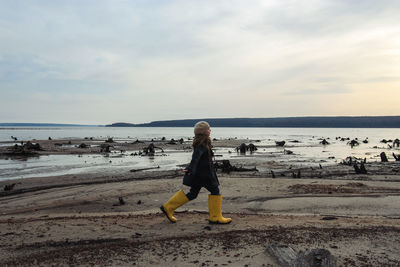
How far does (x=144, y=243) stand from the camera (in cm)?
476

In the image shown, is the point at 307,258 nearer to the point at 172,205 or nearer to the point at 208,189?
the point at 208,189

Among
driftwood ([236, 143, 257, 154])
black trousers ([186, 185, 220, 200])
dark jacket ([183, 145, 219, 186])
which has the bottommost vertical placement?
driftwood ([236, 143, 257, 154])

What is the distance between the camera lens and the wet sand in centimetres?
425

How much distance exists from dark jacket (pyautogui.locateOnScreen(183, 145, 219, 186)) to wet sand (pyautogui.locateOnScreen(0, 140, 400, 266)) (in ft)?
2.60

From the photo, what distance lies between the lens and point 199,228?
5.64 metres

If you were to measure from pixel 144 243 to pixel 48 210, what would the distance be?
4211 mm

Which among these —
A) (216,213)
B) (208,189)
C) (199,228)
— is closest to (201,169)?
(208,189)

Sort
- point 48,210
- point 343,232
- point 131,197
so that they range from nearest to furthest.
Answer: point 343,232, point 48,210, point 131,197

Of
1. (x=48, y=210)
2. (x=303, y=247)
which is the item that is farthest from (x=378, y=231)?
(x=48, y=210)

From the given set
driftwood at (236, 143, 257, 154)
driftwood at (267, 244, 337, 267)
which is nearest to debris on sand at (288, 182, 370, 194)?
driftwood at (267, 244, 337, 267)

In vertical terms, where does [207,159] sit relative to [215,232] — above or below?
above

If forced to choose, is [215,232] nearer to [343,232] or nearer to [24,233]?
[343,232]

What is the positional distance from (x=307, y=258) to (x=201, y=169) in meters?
2.80

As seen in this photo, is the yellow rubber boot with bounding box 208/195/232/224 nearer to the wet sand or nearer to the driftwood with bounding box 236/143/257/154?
the wet sand
